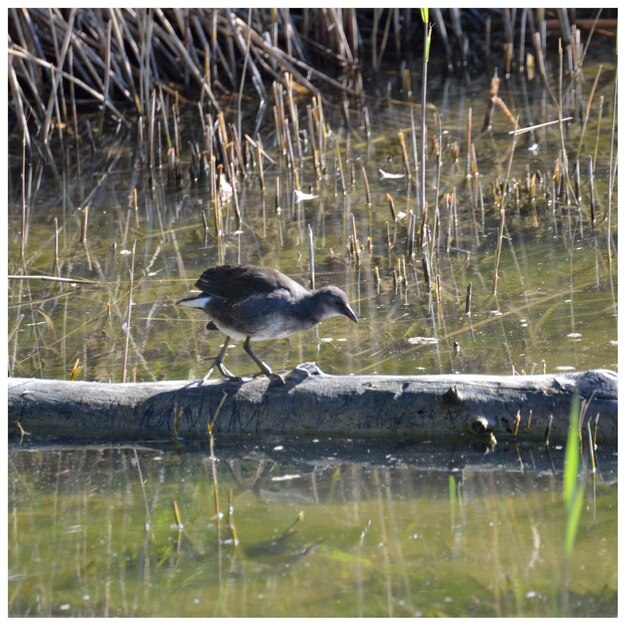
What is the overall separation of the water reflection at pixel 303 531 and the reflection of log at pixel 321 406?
3.9 inches

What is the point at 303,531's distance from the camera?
169 inches

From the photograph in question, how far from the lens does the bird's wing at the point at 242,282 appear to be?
5.22m

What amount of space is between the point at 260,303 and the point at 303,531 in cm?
130

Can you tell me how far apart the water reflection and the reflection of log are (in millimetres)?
99

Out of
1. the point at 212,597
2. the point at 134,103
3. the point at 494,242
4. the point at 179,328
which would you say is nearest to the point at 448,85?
the point at 134,103

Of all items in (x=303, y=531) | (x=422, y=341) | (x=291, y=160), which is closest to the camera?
(x=303, y=531)

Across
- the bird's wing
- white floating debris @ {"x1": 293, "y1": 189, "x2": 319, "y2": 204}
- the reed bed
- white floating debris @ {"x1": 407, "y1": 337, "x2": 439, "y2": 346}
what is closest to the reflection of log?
the bird's wing

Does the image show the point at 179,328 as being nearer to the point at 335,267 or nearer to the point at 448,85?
the point at 335,267

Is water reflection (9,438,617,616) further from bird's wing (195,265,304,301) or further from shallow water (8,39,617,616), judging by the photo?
bird's wing (195,265,304,301)

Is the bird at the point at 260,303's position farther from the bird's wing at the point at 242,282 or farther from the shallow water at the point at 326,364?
the shallow water at the point at 326,364

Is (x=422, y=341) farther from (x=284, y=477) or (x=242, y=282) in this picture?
(x=284, y=477)

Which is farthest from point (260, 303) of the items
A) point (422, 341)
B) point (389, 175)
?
point (389, 175)

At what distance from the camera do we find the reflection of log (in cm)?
472

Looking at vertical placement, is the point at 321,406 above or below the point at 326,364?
below
